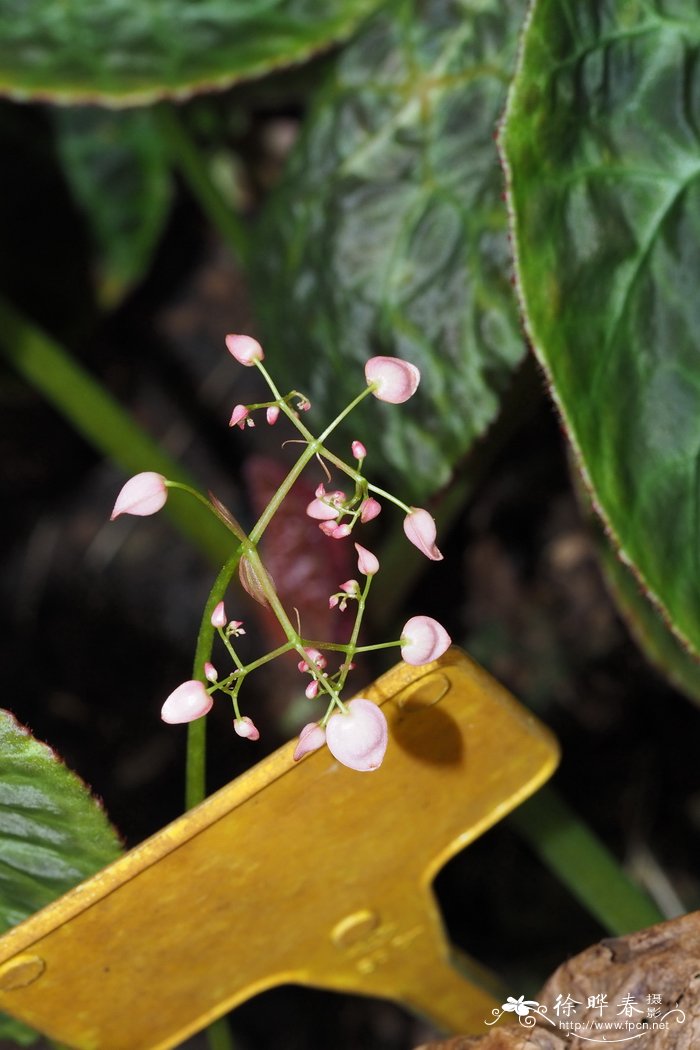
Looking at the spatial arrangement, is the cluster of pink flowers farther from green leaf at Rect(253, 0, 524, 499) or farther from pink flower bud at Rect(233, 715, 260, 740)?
green leaf at Rect(253, 0, 524, 499)

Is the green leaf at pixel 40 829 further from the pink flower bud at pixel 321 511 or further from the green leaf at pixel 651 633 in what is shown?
the green leaf at pixel 651 633

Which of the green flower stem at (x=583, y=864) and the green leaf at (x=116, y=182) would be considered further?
the green leaf at (x=116, y=182)

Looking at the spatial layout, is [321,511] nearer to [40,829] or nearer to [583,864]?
[40,829]

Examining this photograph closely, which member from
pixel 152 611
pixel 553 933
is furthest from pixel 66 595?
pixel 553 933

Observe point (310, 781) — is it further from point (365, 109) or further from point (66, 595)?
point (66, 595)

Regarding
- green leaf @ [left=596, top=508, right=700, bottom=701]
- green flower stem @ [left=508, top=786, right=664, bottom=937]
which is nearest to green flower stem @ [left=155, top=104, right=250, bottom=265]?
green leaf @ [left=596, top=508, right=700, bottom=701]

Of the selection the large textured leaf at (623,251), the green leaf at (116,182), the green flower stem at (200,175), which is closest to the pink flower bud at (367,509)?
the large textured leaf at (623,251)

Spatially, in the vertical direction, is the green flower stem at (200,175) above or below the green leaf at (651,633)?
above
